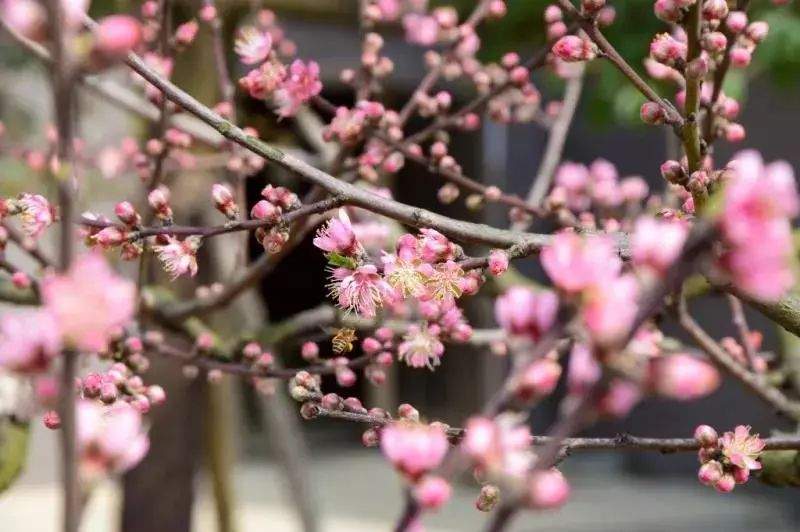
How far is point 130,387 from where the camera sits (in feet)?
2.98

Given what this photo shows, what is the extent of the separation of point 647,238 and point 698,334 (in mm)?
859

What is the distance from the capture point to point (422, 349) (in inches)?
38.7

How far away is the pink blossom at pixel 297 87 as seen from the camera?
3.66 feet

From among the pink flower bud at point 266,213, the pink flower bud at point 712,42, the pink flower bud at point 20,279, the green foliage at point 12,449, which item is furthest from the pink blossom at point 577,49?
the green foliage at point 12,449

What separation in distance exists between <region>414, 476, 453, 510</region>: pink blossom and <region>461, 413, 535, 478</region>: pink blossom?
0.05 feet

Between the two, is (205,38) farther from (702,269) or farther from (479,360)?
(479,360)

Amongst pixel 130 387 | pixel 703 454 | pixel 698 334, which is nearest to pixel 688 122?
pixel 703 454

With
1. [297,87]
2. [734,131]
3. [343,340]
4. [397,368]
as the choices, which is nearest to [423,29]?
[297,87]

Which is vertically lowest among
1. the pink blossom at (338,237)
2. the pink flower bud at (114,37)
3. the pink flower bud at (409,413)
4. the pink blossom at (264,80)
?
the pink flower bud at (409,413)

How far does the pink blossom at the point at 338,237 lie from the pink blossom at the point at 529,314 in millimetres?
320

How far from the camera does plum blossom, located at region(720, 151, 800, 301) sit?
0.38 metres

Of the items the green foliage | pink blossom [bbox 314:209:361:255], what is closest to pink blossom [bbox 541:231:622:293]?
pink blossom [bbox 314:209:361:255]

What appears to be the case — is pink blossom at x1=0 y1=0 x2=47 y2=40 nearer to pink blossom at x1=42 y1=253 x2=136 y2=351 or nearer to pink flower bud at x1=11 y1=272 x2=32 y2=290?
pink blossom at x1=42 y1=253 x2=136 y2=351

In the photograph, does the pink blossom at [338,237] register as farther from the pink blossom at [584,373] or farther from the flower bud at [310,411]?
the pink blossom at [584,373]
